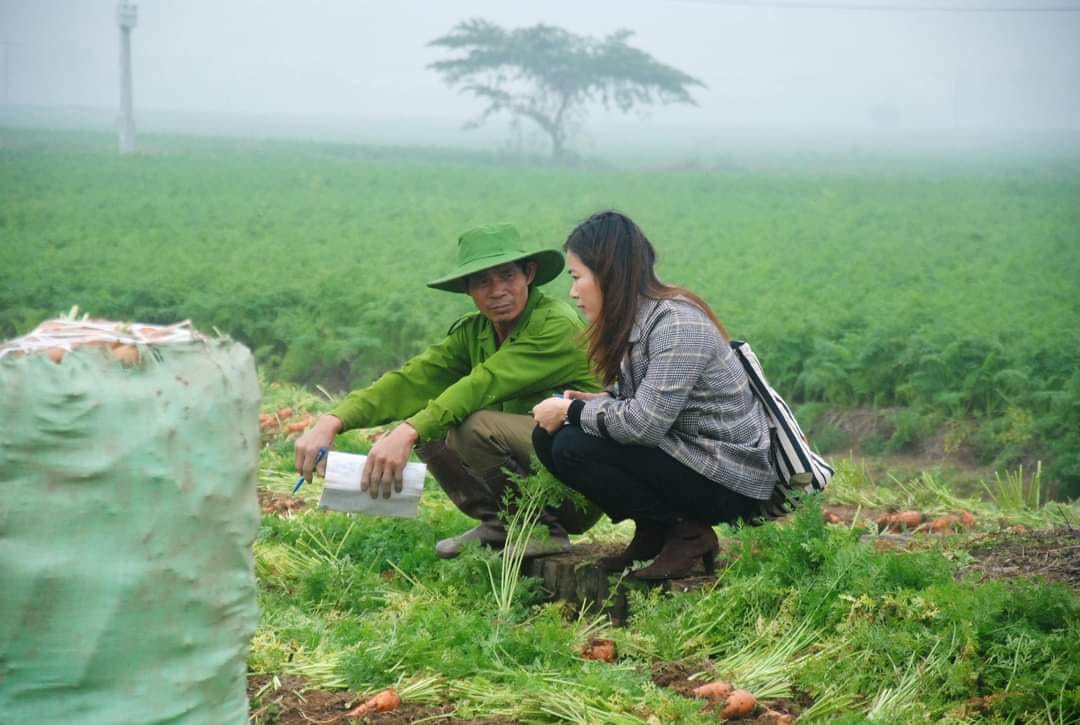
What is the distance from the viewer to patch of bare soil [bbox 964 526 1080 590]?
15.3 feet

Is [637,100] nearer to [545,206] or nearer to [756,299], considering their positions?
[545,206]

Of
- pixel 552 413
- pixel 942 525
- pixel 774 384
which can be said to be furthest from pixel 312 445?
pixel 774 384

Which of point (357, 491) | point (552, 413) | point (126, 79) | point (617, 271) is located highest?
point (126, 79)

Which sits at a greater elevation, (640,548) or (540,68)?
(540,68)

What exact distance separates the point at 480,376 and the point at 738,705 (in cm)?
175

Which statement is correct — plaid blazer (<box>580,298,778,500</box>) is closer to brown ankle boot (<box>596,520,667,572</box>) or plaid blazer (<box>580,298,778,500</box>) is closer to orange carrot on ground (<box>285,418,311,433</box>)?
brown ankle boot (<box>596,520,667,572</box>)

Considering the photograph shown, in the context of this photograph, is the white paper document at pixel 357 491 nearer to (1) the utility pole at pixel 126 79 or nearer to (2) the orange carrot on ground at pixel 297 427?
(2) the orange carrot on ground at pixel 297 427

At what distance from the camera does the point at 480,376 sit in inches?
191

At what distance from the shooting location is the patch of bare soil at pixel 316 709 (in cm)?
351

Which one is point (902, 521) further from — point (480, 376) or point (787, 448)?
point (480, 376)

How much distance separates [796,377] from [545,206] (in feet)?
52.2

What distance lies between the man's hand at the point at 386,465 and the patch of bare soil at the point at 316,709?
932 mm

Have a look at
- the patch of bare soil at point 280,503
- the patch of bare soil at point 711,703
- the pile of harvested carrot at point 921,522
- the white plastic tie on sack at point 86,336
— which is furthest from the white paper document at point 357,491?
the pile of harvested carrot at point 921,522

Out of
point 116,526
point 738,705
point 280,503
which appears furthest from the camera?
point 280,503
